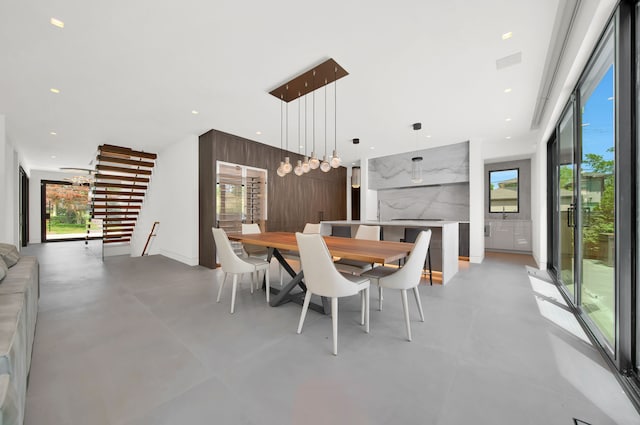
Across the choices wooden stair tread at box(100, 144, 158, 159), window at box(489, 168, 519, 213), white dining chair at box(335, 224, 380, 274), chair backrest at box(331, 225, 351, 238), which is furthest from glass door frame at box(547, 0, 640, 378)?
wooden stair tread at box(100, 144, 158, 159)

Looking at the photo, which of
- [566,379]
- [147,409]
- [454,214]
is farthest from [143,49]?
[454,214]

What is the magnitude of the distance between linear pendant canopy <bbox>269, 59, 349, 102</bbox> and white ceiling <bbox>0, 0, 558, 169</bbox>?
0.33 ft

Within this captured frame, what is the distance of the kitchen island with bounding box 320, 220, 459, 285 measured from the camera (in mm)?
3928

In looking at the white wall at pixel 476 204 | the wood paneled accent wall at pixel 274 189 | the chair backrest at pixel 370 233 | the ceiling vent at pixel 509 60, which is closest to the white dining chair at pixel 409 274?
the chair backrest at pixel 370 233

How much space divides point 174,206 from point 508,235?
8311 mm

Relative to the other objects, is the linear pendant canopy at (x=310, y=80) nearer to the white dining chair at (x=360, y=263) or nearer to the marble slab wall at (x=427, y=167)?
the white dining chair at (x=360, y=263)

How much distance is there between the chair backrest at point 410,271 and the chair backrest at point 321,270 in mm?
387

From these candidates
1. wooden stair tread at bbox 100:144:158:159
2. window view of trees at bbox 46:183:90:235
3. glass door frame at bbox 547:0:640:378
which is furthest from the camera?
window view of trees at bbox 46:183:90:235

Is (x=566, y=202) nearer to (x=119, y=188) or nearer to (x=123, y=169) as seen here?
(x=123, y=169)

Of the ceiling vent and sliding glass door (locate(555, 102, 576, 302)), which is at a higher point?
the ceiling vent

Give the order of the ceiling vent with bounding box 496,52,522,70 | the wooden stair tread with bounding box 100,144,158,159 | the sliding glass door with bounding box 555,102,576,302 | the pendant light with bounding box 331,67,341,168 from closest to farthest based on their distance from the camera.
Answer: the ceiling vent with bounding box 496,52,522,70 < the sliding glass door with bounding box 555,102,576,302 < the pendant light with bounding box 331,67,341,168 < the wooden stair tread with bounding box 100,144,158,159

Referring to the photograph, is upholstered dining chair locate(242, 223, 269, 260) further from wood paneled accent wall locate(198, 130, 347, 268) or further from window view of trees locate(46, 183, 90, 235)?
window view of trees locate(46, 183, 90, 235)

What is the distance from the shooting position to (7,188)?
505cm

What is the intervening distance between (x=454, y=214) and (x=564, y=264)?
9.54 ft
